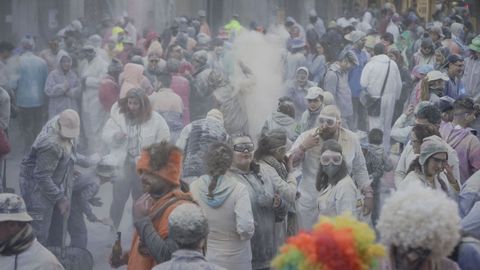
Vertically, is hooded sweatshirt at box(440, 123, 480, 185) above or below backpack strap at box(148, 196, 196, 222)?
below

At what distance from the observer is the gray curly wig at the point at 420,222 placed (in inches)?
197

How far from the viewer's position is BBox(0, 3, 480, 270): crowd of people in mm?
5137

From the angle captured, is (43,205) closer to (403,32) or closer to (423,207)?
(423,207)


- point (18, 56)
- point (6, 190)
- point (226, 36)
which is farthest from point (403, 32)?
point (6, 190)

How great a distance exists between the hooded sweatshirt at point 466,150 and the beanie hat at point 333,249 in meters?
5.03

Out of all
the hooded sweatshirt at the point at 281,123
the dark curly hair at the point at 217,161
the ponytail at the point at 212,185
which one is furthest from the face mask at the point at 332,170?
the hooded sweatshirt at the point at 281,123

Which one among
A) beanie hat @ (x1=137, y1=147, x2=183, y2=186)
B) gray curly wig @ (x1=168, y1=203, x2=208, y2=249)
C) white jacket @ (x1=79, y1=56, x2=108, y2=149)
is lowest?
white jacket @ (x1=79, y1=56, x2=108, y2=149)

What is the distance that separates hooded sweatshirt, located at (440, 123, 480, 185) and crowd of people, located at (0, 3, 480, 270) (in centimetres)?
1

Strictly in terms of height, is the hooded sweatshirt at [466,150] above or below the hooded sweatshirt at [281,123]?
above

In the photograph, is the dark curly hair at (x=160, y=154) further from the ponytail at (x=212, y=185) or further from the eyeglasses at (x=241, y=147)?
the eyeglasses at (x=241, y=147)

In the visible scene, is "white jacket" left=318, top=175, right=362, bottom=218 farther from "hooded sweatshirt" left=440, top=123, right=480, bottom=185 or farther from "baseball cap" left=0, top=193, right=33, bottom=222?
"baseball cap" left=0, top=193, right=33, bottom=222

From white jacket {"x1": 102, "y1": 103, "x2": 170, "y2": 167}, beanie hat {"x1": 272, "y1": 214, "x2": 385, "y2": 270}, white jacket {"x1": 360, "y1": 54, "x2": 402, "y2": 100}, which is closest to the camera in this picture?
beanie hat {"x1": 272, "y1": 214, "x2": 385, "y2": 270}

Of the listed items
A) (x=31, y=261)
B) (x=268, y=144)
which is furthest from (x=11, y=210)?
(x=268, y=144)

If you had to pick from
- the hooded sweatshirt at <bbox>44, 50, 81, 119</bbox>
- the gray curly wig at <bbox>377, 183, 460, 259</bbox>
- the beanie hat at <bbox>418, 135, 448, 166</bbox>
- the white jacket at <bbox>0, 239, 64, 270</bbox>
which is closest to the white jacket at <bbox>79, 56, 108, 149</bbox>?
the hooded sweatshirt at <bbox>44, 50, 81, 119</bbox>
